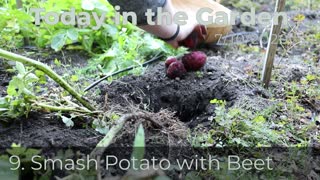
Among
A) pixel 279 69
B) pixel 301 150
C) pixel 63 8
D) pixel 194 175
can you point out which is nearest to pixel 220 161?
pixel 194 175

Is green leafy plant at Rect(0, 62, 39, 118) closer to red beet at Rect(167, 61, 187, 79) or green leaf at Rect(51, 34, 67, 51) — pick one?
red beet at Rect(167, 61, 187, 79)

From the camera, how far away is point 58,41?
64.9 inches

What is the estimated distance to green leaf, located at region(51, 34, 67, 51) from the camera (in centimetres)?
162

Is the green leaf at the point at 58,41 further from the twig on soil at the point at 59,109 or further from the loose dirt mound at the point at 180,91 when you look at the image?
the twig on soil at the point at 59,109

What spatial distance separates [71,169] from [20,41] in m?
1.08

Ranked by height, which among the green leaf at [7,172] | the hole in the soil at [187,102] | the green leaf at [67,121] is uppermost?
the green leaf at [67,121]

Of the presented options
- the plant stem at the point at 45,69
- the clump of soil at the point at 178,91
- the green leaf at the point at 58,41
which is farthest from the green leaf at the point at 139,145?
the green leaf at the point at 58,41

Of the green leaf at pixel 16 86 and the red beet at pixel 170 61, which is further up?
the green leaf at pixel 16 86

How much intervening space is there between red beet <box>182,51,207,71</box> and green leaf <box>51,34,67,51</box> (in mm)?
472

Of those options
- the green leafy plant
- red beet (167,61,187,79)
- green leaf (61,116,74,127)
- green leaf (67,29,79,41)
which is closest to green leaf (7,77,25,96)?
the green leafy plant
